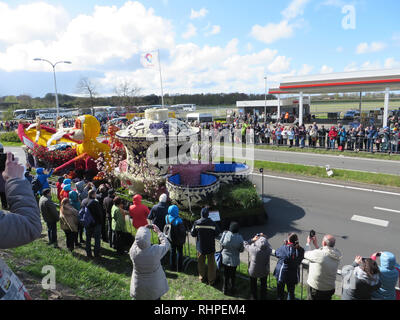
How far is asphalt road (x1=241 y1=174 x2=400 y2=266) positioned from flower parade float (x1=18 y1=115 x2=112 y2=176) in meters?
6.83

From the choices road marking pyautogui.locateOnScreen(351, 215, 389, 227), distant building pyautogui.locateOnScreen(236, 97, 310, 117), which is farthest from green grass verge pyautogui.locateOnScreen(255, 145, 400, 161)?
distant building pyautogui.locateOnScreen(236, 97, 310, 117)

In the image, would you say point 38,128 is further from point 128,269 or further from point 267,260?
point 267,260

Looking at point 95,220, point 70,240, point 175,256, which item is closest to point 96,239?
point 95,220

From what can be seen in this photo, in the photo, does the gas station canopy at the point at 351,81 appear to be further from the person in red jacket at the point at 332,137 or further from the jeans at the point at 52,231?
the jeans at the point at 52,231

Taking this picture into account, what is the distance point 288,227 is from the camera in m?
8.82

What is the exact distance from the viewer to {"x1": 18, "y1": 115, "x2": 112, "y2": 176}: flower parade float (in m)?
12.1

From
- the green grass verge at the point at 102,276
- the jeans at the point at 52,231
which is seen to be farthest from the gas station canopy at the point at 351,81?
the jeans at the point at 52,231

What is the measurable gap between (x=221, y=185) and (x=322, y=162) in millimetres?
9179

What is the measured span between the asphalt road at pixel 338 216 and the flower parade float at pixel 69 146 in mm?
6827

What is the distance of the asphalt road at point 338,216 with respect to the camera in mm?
7707

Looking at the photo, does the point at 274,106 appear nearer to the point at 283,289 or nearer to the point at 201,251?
the point at 201,251
